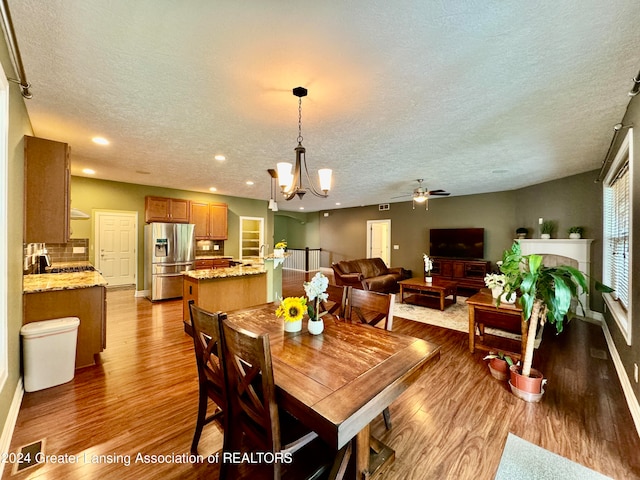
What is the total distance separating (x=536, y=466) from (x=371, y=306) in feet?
4.57

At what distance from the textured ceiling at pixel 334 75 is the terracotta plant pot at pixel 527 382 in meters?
2.49

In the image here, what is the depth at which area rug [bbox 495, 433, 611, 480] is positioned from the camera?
5.01 feet

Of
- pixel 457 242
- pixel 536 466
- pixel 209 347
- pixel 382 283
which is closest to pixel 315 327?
pixel 209 347

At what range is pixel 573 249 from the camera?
4613 millimetres

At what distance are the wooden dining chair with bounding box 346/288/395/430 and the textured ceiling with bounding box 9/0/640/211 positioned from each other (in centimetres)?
173

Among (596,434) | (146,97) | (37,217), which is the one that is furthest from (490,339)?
(37,217)

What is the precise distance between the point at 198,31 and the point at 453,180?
17.1 ft

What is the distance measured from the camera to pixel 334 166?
430 cm

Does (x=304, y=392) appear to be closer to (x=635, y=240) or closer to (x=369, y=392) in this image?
(x=369, y=392)

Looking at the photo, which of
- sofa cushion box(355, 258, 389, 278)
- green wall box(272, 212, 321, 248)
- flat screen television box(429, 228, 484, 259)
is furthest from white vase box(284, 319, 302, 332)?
green wall box(272, 212, 321, 248)

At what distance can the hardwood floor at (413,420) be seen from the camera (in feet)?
5.26

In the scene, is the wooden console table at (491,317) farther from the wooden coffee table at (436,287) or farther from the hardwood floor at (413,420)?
the wooden coffee table at (436,287)

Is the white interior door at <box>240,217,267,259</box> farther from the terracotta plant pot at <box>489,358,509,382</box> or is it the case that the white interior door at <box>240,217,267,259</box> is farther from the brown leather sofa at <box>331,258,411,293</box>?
the terracotta plant pot at <box>489,358,509,382</box>

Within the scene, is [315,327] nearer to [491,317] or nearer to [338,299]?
[338,299]
